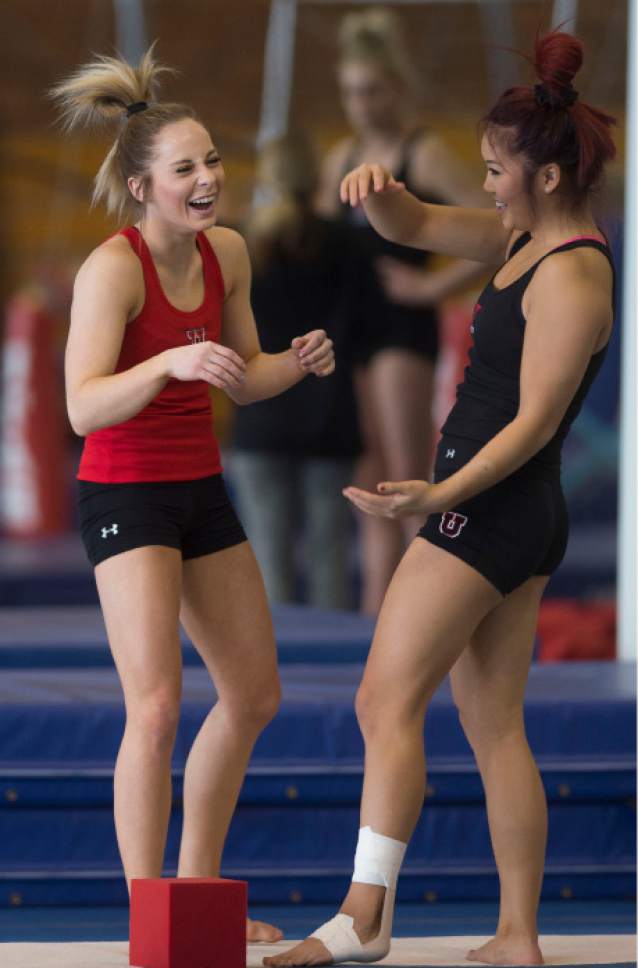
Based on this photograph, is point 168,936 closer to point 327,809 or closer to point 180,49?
point 327,809

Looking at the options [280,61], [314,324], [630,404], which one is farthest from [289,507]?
[280,61]

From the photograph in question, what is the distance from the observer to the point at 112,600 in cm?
223

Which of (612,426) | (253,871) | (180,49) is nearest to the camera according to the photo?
(253,871)

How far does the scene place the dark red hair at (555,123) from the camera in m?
2.19

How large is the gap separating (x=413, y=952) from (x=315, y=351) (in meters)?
0.89

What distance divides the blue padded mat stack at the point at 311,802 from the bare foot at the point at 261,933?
34cm

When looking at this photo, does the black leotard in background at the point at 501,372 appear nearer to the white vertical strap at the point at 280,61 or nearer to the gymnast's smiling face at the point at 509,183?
the gymnast's smiling face at the point at 509,183

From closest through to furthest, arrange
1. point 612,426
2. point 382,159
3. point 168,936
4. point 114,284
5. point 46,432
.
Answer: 1. point 168,936
2. point 114,284
3. point 382,159
4. point 612,426
5. point 46,432

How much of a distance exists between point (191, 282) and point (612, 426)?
16.1ft

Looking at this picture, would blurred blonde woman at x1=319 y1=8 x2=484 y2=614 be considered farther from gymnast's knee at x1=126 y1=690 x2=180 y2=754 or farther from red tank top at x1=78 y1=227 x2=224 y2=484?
gymnast's knee at x1=126 y1=690 x2=180 y2=754

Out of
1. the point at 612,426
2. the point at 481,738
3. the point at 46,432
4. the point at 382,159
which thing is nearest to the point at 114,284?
the point at 481,738

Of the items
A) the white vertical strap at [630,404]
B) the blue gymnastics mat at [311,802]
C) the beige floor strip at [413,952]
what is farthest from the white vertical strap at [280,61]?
the beige floor strip at [413,952]

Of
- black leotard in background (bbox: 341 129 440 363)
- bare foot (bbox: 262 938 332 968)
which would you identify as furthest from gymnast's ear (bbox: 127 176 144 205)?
black leotard in background (bbox: 341 129 440 363)

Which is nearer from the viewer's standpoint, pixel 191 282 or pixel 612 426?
pixel 191 282
